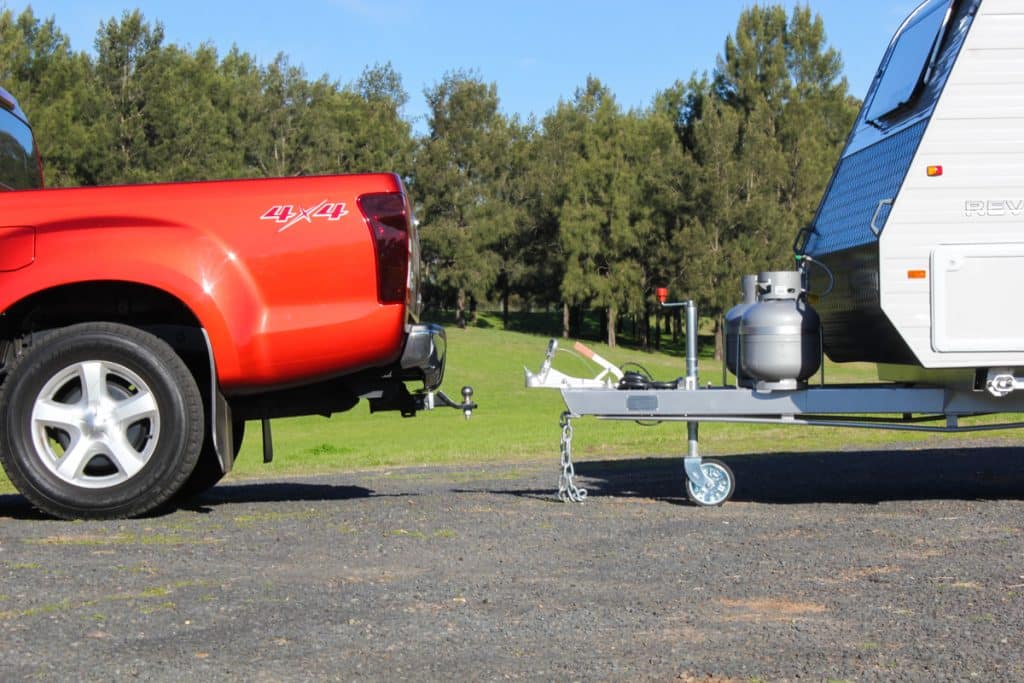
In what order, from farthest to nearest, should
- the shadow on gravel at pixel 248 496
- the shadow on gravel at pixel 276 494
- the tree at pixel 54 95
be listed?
the tree at pixel 54 95 → the shadow on gravel at pixel 276 494 → the shadow on gravel at pixel 248 496

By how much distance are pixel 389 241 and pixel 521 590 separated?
2.47 metres

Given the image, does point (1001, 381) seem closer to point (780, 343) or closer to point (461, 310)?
point (780, 343)

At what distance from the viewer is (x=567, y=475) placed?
8.23 metres

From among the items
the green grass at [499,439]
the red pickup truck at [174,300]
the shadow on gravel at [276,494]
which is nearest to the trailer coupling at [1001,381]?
the green grass at [499,439]

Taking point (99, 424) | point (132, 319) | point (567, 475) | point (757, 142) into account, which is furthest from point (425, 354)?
point (757, 142)

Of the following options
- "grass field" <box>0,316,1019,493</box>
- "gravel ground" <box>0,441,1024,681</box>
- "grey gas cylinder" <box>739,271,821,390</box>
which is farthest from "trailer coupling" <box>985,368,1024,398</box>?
"grass field" <box>0,316,1019,493</box>

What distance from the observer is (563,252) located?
66938 millimetres

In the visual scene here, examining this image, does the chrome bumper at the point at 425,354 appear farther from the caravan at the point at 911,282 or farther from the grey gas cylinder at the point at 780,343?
the grey gas cylinder at the point at 780,343

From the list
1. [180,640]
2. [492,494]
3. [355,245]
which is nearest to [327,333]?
[355,245]

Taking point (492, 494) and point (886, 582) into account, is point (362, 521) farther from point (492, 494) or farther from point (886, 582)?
point (886, 582)

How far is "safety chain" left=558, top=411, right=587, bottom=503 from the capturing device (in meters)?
8.18

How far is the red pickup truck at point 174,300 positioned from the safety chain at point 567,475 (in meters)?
1.55

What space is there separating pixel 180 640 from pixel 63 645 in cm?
40

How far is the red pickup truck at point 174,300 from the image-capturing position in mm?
6883
